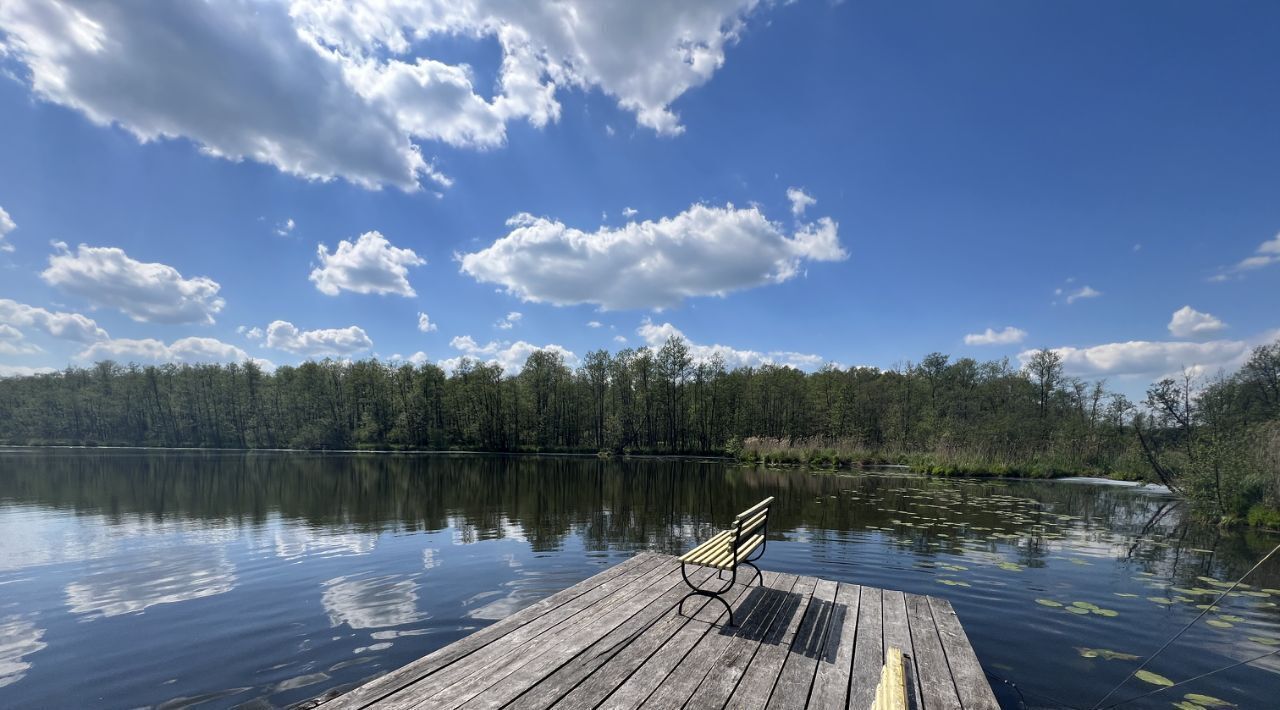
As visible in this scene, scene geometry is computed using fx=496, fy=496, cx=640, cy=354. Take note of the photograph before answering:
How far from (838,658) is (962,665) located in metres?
1.19

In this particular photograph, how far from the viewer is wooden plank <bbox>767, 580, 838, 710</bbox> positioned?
3.94 meters

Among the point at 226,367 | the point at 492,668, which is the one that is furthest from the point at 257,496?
the point at 226,367

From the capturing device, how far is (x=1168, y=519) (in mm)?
17109

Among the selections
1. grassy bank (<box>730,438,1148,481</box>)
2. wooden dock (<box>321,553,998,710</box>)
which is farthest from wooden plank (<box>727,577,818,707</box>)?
grassy bank (<box>730,438,1148,481</box>)

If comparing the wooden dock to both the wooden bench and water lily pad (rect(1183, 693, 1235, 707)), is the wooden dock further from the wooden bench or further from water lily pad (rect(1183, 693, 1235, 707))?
water lily pad (rect(1183, 693, 1235, 707))

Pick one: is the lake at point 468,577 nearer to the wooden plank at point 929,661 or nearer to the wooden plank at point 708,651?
the wooden plank at point 929,661

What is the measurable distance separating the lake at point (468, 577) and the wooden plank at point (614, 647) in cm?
283

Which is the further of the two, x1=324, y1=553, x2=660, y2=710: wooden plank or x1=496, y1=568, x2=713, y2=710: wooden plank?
x1=496, y1=568, x2=713, y2=710: wooden plank

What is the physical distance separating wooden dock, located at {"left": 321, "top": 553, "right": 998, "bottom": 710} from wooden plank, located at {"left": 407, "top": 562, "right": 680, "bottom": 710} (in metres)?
0.02

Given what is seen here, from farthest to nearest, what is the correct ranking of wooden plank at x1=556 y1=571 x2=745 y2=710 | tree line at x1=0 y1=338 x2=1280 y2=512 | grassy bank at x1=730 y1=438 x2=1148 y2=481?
tree line at x1=0 y1=338 x2=1280 y2=512 < grassy bank at x1=730 y1=438 x2=1148 y2=481 < wooden plank at x1=556 y1=571 x2=745 y2=710

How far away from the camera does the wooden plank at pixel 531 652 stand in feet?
12.7

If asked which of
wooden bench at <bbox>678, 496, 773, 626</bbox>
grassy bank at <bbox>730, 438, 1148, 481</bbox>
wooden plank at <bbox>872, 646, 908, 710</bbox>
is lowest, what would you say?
grassy bank at <bbox>730, 438, 1148, 481</bbox>

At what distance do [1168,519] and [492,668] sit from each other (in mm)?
23539

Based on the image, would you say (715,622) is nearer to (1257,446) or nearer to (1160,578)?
(1160,578)
